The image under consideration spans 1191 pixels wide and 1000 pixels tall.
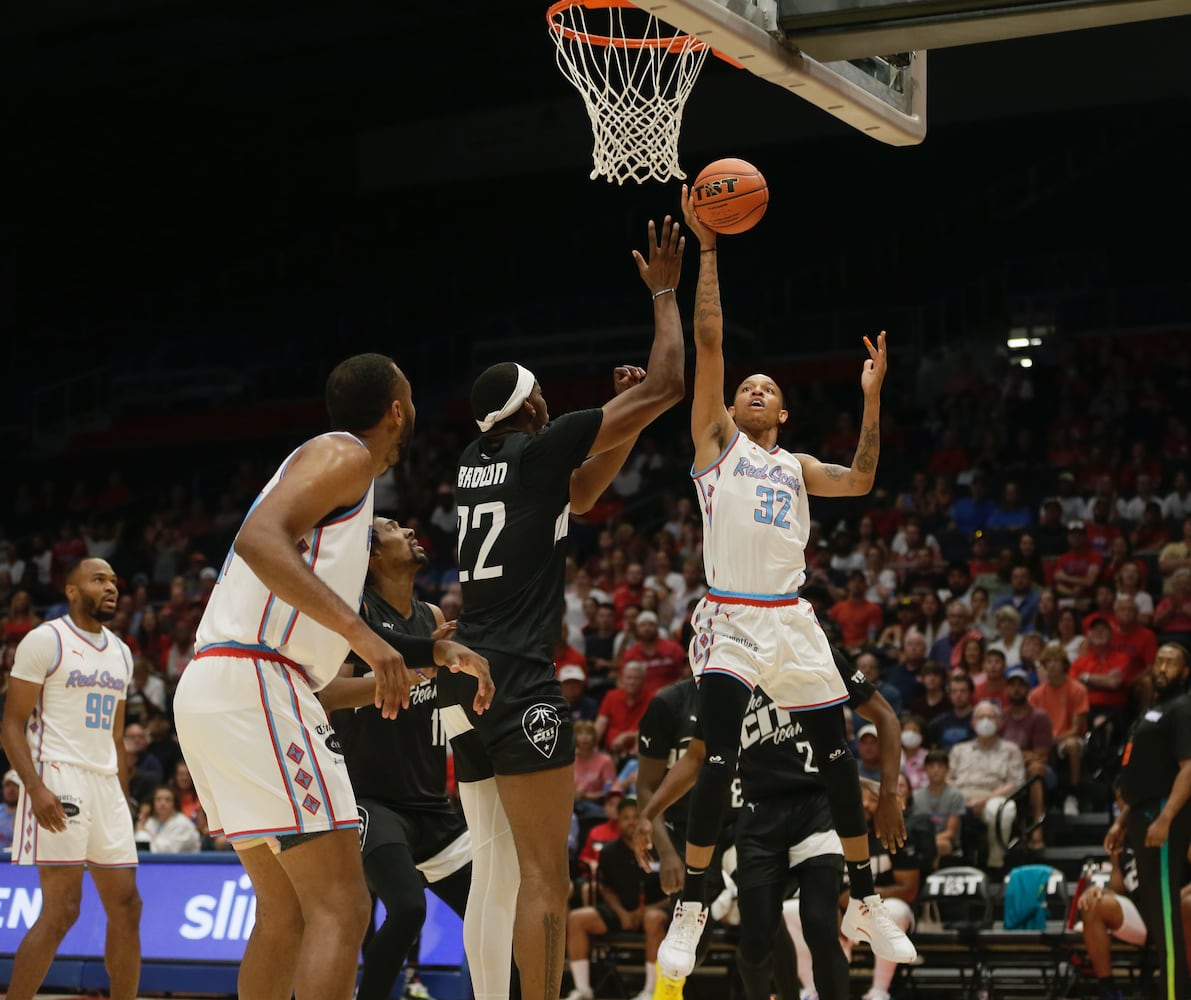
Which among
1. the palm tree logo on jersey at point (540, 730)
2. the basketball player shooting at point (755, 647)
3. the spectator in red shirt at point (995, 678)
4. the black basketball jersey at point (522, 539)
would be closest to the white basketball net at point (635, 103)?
the basketball player shooting at point (755, 647)

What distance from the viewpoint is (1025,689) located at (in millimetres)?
11797

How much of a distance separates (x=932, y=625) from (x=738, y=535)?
736cm

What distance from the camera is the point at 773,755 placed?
25.5 ft

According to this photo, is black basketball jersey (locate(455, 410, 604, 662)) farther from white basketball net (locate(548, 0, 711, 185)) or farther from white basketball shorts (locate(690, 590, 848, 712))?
white basketball net (locate(548, 0, 711, 185))

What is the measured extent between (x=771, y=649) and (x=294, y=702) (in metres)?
2.57

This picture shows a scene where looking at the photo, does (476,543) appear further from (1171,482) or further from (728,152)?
(728,152)

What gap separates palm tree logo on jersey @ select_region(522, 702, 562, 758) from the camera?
5.35 meters

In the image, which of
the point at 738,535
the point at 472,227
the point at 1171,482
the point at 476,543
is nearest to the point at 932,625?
the point at 1171,482

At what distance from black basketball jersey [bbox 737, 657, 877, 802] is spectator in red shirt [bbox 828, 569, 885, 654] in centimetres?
628

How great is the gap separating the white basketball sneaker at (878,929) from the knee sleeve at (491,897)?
184 centimetres

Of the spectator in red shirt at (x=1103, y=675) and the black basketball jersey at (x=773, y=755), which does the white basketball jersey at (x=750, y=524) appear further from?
the spectator in red shirt at (x=1103, y=675)

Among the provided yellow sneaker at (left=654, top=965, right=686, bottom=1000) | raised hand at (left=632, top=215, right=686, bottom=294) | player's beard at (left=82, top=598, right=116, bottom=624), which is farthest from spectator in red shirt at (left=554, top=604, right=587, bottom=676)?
raised hand at (left=632, top=215, right=686, bottom=294)

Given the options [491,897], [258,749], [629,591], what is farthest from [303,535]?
[629,591]

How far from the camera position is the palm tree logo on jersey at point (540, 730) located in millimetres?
5348
